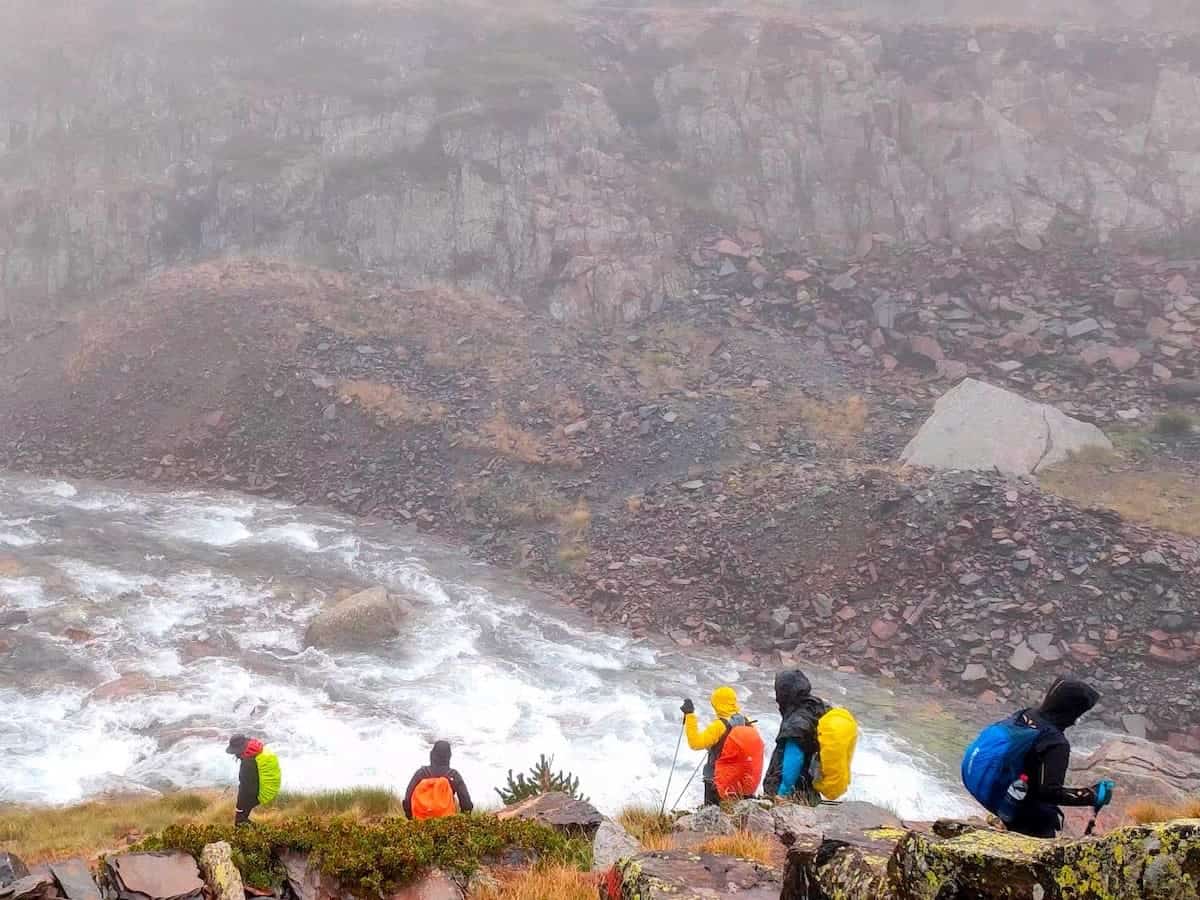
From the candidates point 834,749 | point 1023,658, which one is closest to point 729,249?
point 1023,658

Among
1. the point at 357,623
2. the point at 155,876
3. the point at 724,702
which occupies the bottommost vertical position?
the point at 357,623

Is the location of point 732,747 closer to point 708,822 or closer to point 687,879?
point 708,822

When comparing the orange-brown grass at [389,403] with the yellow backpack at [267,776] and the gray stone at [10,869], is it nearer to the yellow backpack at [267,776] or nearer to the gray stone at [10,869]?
the yellow backpack at [267,776]

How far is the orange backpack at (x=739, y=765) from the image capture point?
8.82 meters

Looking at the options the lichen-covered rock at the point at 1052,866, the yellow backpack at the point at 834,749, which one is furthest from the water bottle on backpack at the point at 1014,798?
the yellow backpack at the point at 834,749

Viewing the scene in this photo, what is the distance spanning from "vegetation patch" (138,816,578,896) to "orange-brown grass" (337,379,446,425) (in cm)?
2088

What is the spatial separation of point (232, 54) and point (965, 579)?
42.6 metres

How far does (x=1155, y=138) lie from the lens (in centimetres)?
3550

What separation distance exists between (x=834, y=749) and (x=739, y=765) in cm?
139

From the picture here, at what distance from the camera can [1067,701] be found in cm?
509

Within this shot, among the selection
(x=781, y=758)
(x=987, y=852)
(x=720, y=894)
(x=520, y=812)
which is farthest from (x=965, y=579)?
(x=987, y=852)

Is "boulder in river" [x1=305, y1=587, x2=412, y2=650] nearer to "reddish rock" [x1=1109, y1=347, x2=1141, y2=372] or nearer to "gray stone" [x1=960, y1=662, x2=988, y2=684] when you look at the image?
"gray stone" [x1=960, y1=662, x2=988, y2=684]

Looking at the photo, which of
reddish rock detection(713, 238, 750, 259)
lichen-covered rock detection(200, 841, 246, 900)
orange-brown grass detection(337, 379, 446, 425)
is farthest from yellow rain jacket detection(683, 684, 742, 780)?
reddish rock detection(713, 238, 750, 259)

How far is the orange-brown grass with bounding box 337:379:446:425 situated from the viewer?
89.5 feet
